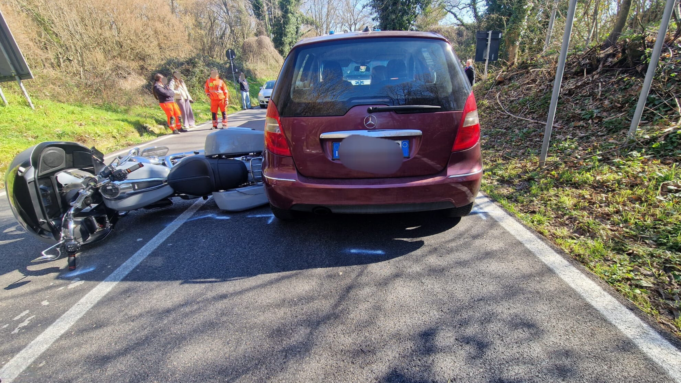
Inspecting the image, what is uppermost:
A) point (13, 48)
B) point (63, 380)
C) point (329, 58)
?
point (13, 48)

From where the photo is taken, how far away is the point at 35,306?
218 centimetres

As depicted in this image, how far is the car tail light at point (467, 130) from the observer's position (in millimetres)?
2391

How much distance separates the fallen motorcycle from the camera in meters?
2.55

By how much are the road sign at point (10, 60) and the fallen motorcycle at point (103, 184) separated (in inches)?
291

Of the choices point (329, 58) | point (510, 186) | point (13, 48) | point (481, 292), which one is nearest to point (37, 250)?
point (329, 58)

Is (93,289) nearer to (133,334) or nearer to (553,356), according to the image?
(133,334)

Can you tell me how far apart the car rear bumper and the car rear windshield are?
456mm

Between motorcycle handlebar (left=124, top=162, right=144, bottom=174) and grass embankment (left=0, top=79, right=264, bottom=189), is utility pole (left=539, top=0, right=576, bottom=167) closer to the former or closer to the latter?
motorcycle handlebar (left=124, top=162, right=144, bottom=174)

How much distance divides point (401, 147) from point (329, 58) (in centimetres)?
93

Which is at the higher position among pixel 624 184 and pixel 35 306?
pixel 624 184

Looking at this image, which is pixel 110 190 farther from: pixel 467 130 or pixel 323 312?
pixel 467 130

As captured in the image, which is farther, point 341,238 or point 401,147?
point 341,238

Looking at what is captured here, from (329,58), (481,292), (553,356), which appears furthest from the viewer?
(329,58)

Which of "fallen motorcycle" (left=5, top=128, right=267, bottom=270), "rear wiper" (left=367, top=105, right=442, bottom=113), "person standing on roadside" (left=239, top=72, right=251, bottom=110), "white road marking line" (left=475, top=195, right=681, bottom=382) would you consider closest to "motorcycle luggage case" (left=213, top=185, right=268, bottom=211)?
"fallen motorcycle" (left=5, top=128, right=267, bottom=270)
